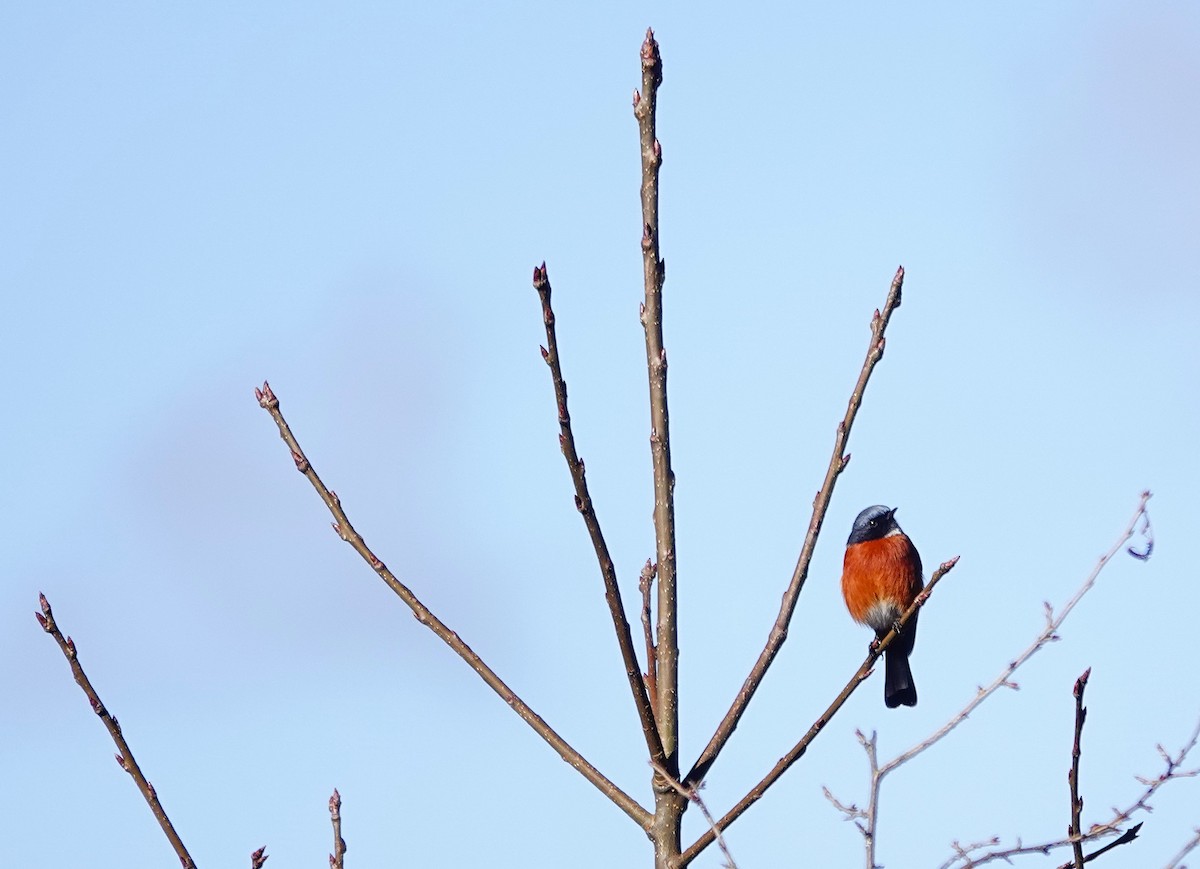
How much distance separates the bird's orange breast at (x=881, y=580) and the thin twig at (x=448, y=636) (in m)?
5.64

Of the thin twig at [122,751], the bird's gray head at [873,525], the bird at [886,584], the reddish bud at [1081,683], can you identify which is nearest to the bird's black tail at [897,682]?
the bird at [886,584]

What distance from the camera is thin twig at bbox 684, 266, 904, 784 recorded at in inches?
127

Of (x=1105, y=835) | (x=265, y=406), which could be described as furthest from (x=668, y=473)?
(x=1105, y=835)

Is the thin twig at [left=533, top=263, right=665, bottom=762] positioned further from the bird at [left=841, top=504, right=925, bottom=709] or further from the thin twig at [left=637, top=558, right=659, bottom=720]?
the bird at [left=841, top=504, right=925, bottom=709]

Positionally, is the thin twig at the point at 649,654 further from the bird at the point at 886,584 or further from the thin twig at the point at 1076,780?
the bird at the point at 886,584

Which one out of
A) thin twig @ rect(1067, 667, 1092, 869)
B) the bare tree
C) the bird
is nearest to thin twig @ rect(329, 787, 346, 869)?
the bare tree

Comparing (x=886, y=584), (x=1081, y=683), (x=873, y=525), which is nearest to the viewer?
(x=1081, y=683)

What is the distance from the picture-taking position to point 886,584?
28.7 ft

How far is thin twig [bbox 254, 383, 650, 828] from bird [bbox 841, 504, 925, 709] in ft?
17.9

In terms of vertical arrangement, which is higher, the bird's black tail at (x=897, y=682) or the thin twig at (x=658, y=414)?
the bird's black tail at (x=897, y=682)

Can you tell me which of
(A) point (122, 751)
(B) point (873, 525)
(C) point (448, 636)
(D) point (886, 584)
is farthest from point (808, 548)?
(B) point (873, 525)

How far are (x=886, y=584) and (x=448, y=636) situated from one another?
231 inches

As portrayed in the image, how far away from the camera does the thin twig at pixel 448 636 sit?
3.29 meters

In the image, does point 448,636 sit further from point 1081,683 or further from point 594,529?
point 1081,683
